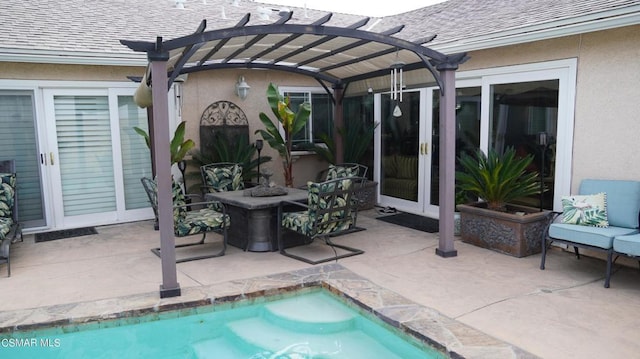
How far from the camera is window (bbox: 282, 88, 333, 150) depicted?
1066 centimetres

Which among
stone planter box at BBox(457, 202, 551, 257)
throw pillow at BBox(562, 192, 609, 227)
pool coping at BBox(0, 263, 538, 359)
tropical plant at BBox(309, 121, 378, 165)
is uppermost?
tropical plant at BBox(309, 121, 378, 165)

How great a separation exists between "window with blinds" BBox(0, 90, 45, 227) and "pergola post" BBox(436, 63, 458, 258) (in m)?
6.86

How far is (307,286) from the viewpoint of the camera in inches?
222

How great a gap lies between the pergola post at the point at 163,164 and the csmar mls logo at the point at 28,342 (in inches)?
42.7

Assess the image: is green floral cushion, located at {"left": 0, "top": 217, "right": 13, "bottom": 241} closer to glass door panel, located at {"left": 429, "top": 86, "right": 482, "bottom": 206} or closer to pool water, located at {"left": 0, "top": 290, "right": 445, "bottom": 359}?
pool water, located at {"left": 0, "top": 290, "right": 445, "bottom": 359}

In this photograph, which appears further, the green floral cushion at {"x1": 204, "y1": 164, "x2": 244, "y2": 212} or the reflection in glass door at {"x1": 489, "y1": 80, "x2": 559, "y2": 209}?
the green floral cushion at {"x1": 204, "y1": 164, "x2": 244, "y2": 212}

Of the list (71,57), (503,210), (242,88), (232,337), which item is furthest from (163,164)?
(242,88)

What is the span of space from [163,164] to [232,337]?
1955 millimetres


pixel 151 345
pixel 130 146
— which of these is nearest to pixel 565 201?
pixel 151 345

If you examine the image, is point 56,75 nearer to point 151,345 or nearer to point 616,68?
point 151,345

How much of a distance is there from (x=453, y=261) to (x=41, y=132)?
7.17 metres

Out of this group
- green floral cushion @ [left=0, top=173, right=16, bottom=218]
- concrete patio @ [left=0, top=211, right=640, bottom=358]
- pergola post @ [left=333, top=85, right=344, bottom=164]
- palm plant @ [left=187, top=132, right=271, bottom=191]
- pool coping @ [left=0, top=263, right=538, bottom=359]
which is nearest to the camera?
pool coping @ [left=0, top=263, right=538, bottom=359]

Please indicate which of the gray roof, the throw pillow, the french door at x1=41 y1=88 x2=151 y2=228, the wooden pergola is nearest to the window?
the wooden pergola

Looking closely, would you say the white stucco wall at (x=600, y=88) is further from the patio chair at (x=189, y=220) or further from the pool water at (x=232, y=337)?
the pool water at (x=232, y=337)
